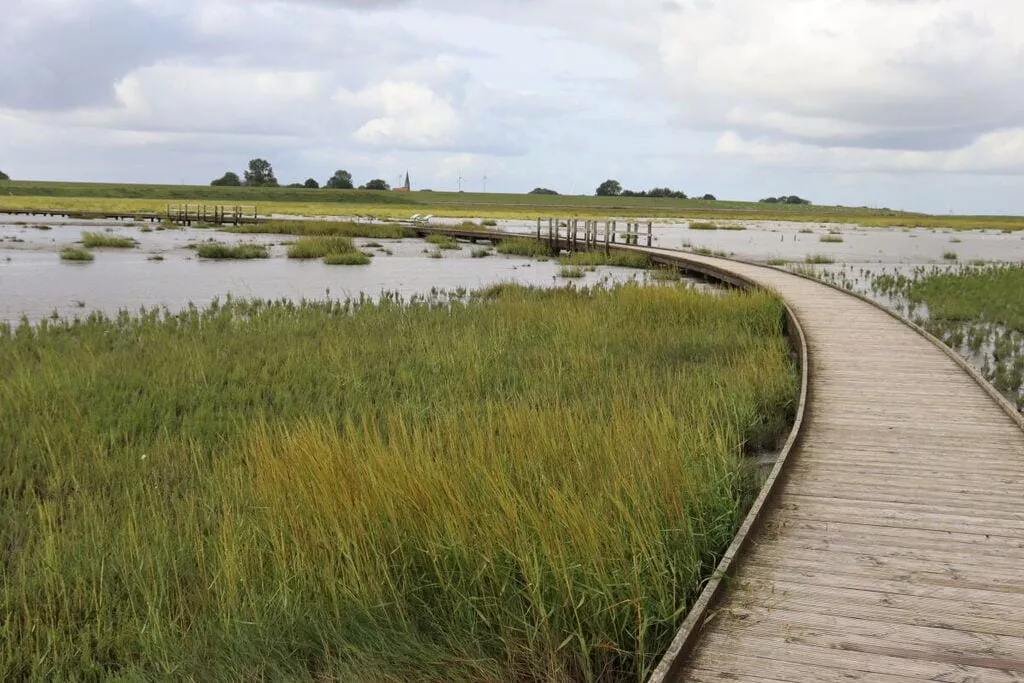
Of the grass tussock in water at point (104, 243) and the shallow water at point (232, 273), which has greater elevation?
the grass tussock in water at point (104, 243)

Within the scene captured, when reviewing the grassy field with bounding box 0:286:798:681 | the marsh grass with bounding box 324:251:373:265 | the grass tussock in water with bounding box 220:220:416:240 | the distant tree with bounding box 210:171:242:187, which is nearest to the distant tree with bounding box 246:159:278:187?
the distant tree with bounding box 210:171:242:187

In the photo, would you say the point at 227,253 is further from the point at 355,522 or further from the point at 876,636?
the point at 876,636

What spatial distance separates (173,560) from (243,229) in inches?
1906

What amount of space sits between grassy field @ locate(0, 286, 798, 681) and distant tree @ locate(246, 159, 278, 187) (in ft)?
521

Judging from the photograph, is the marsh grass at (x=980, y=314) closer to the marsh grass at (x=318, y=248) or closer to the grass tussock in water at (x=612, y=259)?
the grass tussock in water at (x=612, y=259)

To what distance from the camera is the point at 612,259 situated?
30.9 m

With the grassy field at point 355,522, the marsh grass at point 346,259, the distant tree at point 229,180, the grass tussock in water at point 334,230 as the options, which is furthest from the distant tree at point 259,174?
the grassy field at point 355,522

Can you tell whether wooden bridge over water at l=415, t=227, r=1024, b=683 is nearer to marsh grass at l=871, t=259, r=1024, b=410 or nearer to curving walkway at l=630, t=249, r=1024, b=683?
curving walkway at l=630, t=249, r=1024, b=683

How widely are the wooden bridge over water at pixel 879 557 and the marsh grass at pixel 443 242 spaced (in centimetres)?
3302

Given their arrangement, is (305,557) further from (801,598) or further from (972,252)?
(972,252)

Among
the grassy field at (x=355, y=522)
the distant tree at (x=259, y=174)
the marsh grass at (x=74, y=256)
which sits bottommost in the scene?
the grassy field at (x=355, y=522)

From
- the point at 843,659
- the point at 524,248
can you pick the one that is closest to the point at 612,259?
the point at 524,248

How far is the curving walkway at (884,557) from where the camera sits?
136 inches

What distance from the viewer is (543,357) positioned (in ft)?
36.0
